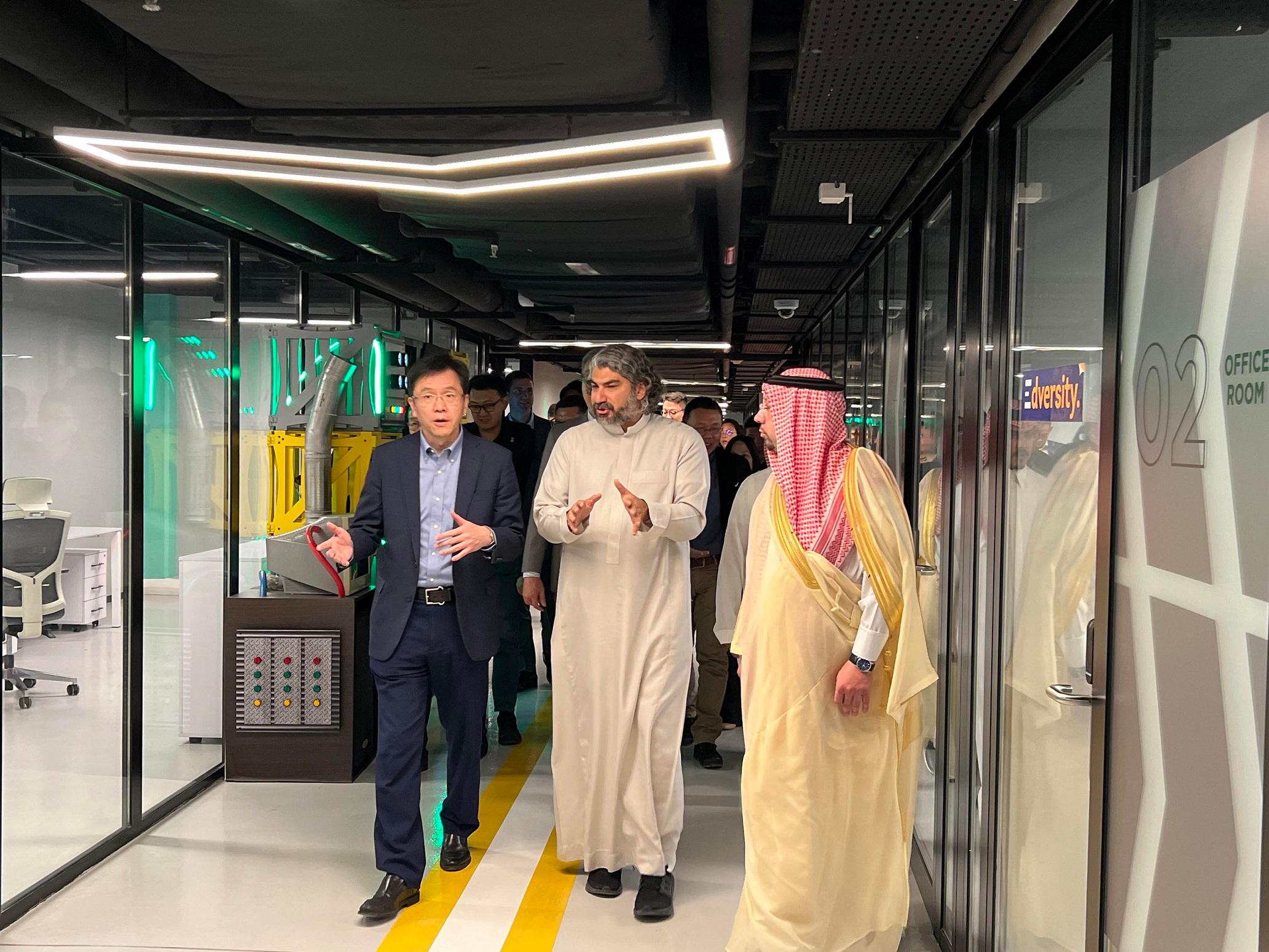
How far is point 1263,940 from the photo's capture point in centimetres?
135

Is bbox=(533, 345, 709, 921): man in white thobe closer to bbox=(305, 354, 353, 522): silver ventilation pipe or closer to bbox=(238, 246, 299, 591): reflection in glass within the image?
bbox=(305, 354, 353, 522): silver ventilation pipe

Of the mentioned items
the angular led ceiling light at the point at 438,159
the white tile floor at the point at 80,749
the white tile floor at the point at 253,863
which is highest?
the angular led ceiling light at the point at 438,159

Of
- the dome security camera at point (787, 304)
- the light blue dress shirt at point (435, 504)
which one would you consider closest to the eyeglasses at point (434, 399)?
the light blue dress shirt at point (435, 504)

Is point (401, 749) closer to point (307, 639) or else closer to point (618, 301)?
point (307, 639)

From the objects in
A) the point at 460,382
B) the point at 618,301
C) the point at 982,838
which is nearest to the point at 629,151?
the point at 460,382

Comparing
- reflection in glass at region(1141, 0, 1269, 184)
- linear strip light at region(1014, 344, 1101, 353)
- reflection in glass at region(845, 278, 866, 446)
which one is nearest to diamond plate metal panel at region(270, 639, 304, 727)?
reflection in glass at region(845, 278, 866, 446)

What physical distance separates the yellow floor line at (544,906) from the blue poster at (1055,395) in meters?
2.14

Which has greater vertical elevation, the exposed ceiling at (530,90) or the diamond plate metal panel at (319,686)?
the exposed ceiling at (530,90)

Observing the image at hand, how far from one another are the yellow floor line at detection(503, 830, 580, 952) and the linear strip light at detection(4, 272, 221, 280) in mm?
2617

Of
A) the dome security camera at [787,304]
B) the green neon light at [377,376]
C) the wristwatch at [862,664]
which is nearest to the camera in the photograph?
the wristwatch at [862,664]

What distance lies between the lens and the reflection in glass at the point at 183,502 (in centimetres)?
448

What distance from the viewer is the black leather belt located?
139 inches

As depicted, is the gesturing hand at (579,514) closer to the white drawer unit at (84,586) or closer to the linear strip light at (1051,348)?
the linear strip light at (1051,348)

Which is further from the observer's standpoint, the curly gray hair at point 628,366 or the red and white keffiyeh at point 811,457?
the curly gray hair at point 628,366
